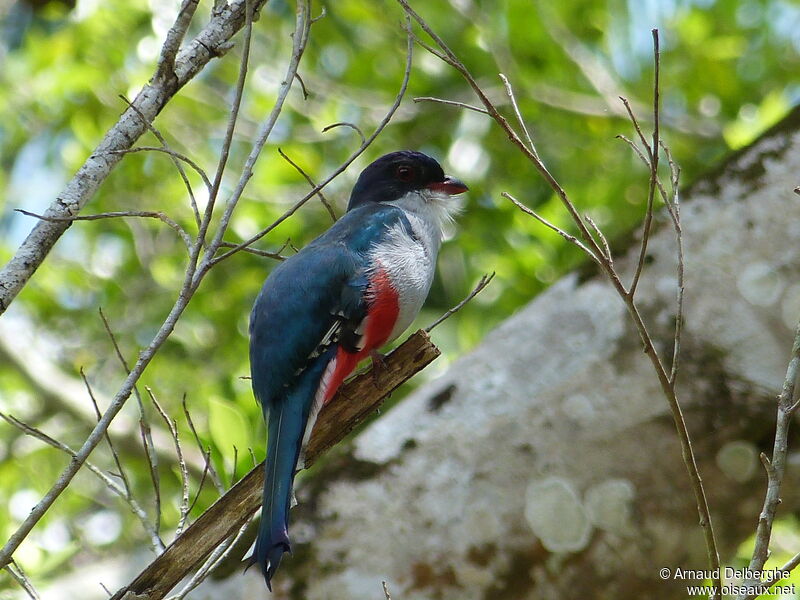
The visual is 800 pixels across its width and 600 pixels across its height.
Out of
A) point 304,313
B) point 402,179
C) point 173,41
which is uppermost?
point 402,179

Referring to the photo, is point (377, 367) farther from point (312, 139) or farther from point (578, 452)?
point (312, 139)

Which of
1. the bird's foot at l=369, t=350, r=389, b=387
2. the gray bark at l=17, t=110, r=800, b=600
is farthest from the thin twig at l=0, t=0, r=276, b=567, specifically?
the gray bark at l=17, t=110, r=800, b=600

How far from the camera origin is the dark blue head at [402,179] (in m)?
3.74

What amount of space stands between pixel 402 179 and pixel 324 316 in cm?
105

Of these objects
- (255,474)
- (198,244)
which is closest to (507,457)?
(255,474)

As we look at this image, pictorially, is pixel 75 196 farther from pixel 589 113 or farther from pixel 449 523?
pixel 589 113

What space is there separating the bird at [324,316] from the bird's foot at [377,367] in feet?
0.04

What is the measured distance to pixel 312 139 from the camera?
18.9 ft

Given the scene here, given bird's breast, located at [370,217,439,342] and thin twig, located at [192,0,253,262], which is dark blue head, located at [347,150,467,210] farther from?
thin twig, located at [192,0,253,262]

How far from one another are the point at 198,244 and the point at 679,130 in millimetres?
4354

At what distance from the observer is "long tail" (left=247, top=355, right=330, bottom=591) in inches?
90.9

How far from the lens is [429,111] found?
608 centimetres

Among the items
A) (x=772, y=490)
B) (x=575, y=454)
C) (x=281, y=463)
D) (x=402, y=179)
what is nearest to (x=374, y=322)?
(x=281, y=463)

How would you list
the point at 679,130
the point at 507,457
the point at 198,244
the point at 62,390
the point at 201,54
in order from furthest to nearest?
the point at 679,130, the point at 62,390, the point at 507,457, the point at 201,54, the point at 198,244
